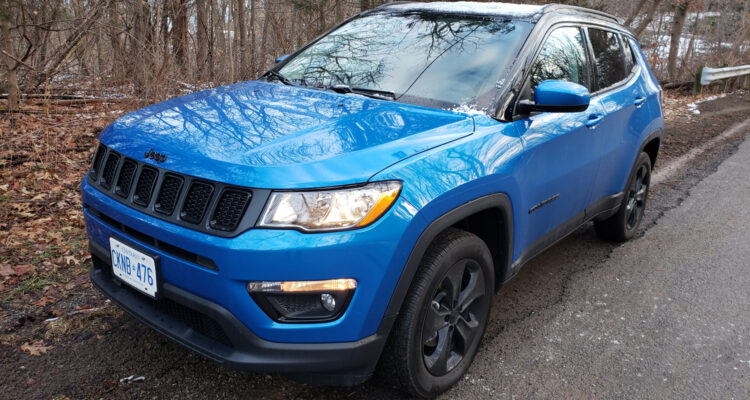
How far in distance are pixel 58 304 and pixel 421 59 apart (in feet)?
8.30

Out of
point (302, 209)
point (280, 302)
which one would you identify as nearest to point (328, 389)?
point (280, 302)

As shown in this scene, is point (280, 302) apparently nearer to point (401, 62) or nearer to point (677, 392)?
point (401, 62)

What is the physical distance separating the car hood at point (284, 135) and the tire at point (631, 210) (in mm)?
2295

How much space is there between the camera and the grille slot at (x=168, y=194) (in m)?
2.19

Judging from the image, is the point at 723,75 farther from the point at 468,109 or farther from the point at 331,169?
the point at 331,169

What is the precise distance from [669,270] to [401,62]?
2.55 metres

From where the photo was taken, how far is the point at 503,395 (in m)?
2.70

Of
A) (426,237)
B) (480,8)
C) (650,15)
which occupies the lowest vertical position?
(426,237)

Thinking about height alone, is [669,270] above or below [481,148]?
below

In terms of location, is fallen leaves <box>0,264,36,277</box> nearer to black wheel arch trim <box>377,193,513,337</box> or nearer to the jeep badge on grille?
the jeep badge on grille

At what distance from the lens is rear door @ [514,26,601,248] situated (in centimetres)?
295

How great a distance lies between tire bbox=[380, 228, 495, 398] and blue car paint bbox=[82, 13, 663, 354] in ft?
0.63

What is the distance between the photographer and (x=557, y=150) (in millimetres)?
3133

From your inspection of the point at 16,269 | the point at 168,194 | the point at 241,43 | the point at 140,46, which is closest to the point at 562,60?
the point at 168,194
